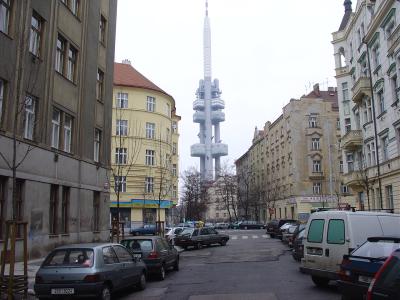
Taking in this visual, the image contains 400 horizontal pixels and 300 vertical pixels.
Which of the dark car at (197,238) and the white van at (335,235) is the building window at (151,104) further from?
the white van at (335,235)

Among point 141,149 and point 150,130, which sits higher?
point 150,130

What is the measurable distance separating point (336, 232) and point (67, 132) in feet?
51.0

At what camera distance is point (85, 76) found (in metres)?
25.1

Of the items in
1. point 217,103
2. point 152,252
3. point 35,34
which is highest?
point 217,103

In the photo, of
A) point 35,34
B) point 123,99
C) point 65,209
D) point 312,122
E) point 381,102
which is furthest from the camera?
point 312,122

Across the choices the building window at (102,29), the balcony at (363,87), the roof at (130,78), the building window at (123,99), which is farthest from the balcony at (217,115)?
the building window at (102,29)

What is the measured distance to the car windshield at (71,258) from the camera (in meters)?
10.5

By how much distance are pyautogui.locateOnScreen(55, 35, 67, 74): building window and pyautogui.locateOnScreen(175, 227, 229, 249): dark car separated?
48.2 feet

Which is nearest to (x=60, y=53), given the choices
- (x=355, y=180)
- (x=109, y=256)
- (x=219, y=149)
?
(x=109, y=256)

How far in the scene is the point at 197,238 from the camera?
32938 millimetres

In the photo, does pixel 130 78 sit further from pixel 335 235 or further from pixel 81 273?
pixel 81 273

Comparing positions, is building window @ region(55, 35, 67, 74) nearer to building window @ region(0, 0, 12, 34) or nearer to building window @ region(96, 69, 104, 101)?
building window @ region(0, 0, 12, 34)

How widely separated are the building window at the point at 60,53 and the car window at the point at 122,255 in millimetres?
12700

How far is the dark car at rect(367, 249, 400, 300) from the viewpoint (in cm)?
528
